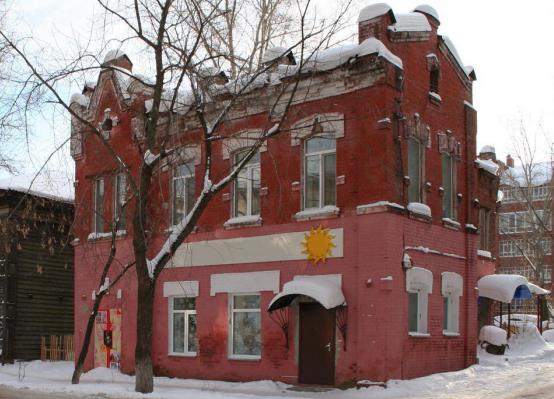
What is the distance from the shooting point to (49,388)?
59.8ft

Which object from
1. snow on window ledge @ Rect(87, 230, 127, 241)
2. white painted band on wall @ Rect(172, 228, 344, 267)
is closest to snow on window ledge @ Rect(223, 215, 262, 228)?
white painted band on wall @ Rect(172, 228, 344, 267)

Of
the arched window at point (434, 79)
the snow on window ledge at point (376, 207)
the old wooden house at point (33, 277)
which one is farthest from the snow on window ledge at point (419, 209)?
the old wooden house at point (33, 277)

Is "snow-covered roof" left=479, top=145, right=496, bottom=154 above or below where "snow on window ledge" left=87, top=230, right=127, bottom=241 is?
above

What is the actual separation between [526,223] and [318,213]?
40.4 meters

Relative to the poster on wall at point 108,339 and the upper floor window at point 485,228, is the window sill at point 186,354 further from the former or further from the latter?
the upper floor window at point 485,228

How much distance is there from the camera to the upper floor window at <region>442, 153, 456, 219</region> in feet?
65.8

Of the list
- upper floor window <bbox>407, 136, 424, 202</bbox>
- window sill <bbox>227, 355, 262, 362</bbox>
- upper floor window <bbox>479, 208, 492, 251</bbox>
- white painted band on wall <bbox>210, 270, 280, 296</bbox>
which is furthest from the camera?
upper floor window <bbox>479, 208, 492, 251</bbox>

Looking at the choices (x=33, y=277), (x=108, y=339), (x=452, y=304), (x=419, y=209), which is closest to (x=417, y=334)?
(x=452, y=304)

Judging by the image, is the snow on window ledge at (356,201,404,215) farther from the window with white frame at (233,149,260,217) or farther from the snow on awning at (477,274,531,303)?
the snow on awning at (477,274,531,303)

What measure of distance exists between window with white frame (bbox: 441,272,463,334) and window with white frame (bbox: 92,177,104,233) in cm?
1105

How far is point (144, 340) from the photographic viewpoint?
50.4 feet

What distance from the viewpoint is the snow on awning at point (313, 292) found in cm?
1658

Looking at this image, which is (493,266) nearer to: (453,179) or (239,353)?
(453,179)

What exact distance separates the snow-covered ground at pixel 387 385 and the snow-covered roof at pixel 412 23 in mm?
8551
